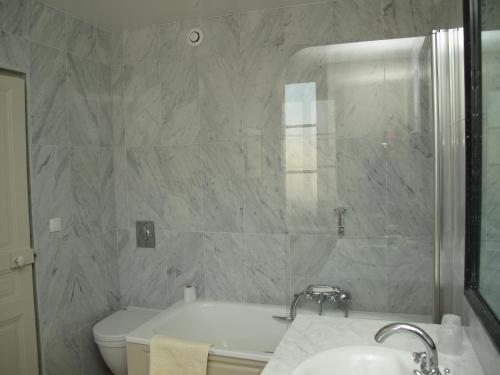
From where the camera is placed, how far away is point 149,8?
2684 mm

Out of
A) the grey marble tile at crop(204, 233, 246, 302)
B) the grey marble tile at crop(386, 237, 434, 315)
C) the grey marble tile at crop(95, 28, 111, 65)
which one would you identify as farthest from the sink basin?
the grey marble tile at crop(95, 28, 111, 65)

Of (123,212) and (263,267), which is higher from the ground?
(123,212)

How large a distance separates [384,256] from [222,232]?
121cm

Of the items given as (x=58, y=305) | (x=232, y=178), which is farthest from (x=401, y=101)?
(x=58, y=305)

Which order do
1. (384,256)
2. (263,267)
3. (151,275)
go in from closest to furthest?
(384,256) < (263,267) < (151,275)

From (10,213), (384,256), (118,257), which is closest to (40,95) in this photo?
(10,213)

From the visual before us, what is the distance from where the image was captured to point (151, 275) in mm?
3129

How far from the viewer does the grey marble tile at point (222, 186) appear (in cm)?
286

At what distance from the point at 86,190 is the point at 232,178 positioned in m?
1.08

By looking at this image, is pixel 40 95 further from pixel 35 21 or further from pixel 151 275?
pixel 151 275

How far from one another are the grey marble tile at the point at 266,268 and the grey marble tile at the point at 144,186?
31.0 inches

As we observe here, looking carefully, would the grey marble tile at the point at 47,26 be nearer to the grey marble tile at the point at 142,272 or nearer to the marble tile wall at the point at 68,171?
the marble tile wall at the point at 68,171

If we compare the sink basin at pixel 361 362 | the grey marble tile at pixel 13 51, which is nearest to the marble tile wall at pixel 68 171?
the grey marble tile at pixel 13 51

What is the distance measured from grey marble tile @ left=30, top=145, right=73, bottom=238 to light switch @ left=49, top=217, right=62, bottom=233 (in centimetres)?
2
